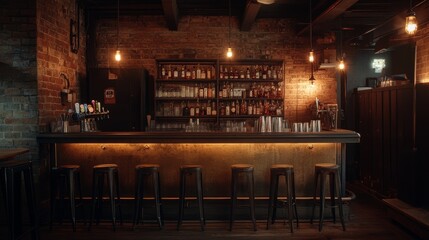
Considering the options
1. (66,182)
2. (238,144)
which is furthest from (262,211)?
(66,182)

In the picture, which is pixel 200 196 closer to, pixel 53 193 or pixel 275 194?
pixel 275 194

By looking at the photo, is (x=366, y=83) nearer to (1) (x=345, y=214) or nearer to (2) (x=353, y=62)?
(2) (x=353, y=62)

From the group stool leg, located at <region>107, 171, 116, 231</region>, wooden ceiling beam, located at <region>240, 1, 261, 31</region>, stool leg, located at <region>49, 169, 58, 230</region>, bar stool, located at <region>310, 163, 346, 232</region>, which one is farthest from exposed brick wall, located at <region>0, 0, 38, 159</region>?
bar stool, located at <region>310, 163, 346, 232</region>

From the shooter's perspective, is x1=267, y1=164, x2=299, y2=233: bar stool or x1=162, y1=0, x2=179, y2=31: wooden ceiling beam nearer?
x1=267, y1=164, x2=299, y2=233: bar stool

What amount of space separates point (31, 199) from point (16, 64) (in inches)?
77.9

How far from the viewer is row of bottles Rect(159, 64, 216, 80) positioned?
7480 millimetres

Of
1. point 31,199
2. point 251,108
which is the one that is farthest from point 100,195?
point 251,108

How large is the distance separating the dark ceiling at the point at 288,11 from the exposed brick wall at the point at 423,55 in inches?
19.0

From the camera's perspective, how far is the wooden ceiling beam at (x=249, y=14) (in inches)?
248

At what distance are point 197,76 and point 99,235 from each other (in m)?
3.81

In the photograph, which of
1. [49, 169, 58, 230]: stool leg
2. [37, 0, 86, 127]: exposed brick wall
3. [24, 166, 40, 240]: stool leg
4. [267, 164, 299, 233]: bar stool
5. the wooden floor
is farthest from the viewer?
[37, 0, 86, 127]: exposed brick wall

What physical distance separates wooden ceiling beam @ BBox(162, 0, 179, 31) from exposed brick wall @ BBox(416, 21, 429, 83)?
172 inches

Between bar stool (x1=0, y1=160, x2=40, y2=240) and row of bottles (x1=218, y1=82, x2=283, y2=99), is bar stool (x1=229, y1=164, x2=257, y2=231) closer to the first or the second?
bar stool (x1=0, y1=160, x2=40, y2=240)

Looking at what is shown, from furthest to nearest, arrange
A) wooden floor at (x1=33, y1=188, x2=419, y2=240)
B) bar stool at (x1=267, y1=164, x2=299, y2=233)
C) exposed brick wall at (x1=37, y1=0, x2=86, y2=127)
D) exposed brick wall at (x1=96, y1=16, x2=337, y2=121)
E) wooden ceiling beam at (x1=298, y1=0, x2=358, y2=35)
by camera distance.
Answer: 1. exposed brick wall at (x1=96, y1=16, x2=337, y2=121)
2. wooden ceiling beam at (x1=298, y1=0, x2=358, y2=35)
3. exposed brick wall at (x1=37, y1=0, x2=86, y2=127)
4. bar stool at (x1=267, y1=164, x2=299, y2=233)
5. wooden floor at (x1=33, y1=188, x2=419, y2=240)
